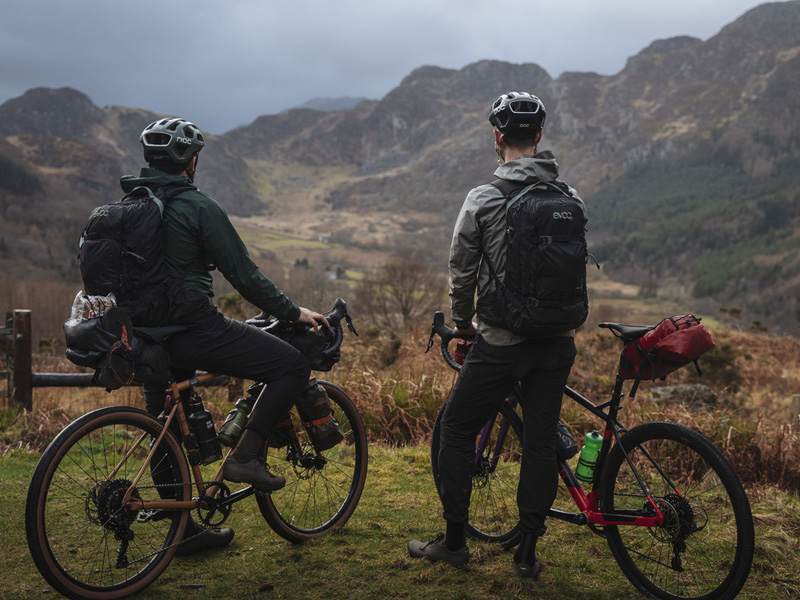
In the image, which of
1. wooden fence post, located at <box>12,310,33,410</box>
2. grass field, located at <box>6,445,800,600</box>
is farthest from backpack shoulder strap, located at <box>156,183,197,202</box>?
wooden fence post, located at <box>12,310,33,410</box>

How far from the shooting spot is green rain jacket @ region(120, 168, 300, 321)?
132 inches

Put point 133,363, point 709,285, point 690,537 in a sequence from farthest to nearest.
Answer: point 709,285 < point 690,537 < point 133,363

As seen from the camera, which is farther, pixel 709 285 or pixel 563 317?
pixel 709 285

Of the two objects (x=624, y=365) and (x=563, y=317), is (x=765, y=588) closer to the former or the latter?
(x=624, y=365)

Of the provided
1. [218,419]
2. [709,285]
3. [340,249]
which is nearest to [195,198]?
[218,419]

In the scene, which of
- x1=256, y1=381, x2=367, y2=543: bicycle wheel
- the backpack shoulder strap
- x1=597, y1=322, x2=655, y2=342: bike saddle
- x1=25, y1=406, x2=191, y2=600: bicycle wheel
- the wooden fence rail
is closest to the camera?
x1=25, y1=406, x2=191, y2=600: bicycle wheel

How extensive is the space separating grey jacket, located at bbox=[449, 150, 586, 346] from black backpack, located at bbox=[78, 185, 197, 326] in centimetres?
139

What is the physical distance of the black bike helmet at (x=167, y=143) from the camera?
348 cm

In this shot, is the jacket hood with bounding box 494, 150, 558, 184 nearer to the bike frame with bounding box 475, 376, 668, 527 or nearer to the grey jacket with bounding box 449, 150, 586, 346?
the grey jacket with bounding box 449, 150, 586, 346

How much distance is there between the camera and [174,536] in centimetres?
354

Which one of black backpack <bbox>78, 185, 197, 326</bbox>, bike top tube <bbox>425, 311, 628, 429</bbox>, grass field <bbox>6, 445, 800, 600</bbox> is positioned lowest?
grass field <bbox>6, 445, 800, 600</bbox>

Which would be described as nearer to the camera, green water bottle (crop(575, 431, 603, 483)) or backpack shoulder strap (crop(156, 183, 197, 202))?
backpack shoulder strap (crop(156, 183, 197, 202))

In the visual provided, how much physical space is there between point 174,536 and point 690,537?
2612 millimetres

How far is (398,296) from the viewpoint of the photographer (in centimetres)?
3456
